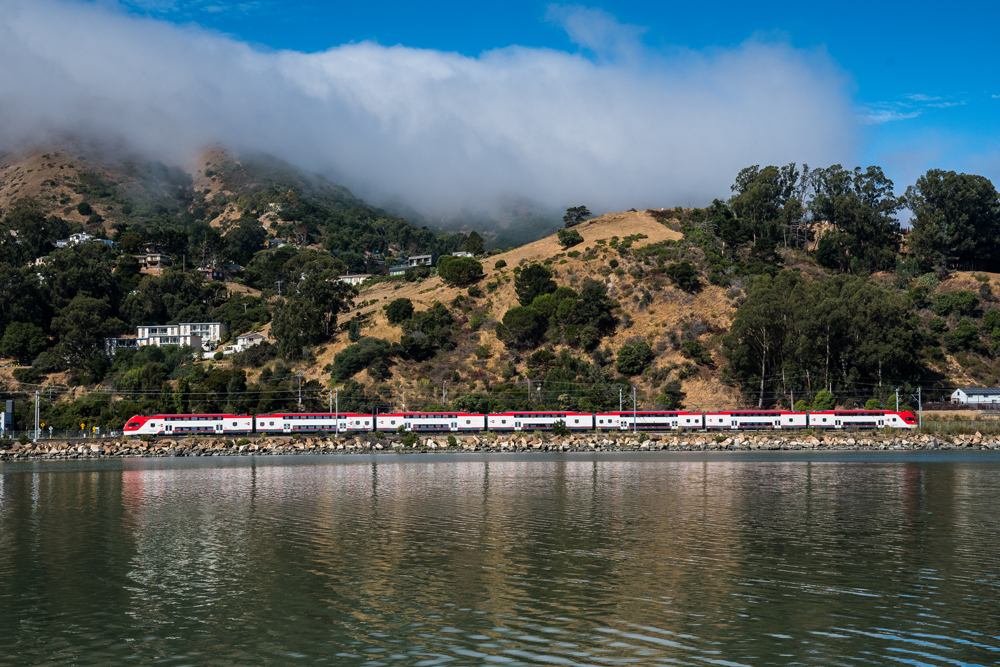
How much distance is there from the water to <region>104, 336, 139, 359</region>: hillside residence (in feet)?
364

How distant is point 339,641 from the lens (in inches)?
706

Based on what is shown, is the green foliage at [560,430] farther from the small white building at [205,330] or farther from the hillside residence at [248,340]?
the small white building at [205,330]

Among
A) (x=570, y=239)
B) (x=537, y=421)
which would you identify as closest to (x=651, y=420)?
(x=537, y=421)

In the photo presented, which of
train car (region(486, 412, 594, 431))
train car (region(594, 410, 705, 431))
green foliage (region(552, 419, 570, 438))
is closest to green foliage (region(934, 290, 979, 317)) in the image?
train car (region(594, 410, 705, 431))

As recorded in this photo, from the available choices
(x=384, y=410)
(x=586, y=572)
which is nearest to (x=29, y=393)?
(x=384, y=410)

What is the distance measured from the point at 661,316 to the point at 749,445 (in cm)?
4032

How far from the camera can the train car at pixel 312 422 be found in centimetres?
10662

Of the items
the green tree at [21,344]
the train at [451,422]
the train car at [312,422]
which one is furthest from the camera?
the green tree at [21,344]

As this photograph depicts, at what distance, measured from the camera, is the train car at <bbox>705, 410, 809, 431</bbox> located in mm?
→ 101625

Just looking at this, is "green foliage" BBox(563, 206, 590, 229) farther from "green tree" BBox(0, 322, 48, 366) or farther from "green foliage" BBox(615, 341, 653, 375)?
"green tree" BBox(0, 322, 48, 366)

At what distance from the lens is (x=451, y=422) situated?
106375 mm

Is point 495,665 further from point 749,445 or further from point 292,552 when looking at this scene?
point 749,445

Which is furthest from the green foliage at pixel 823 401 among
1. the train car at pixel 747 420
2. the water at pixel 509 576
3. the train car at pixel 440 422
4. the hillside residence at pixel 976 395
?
the water at pixel 509 576

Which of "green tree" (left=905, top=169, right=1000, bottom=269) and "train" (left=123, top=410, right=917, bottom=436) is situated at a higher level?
"green tree" (left=905, top=169, right=1000, bottom=269)
